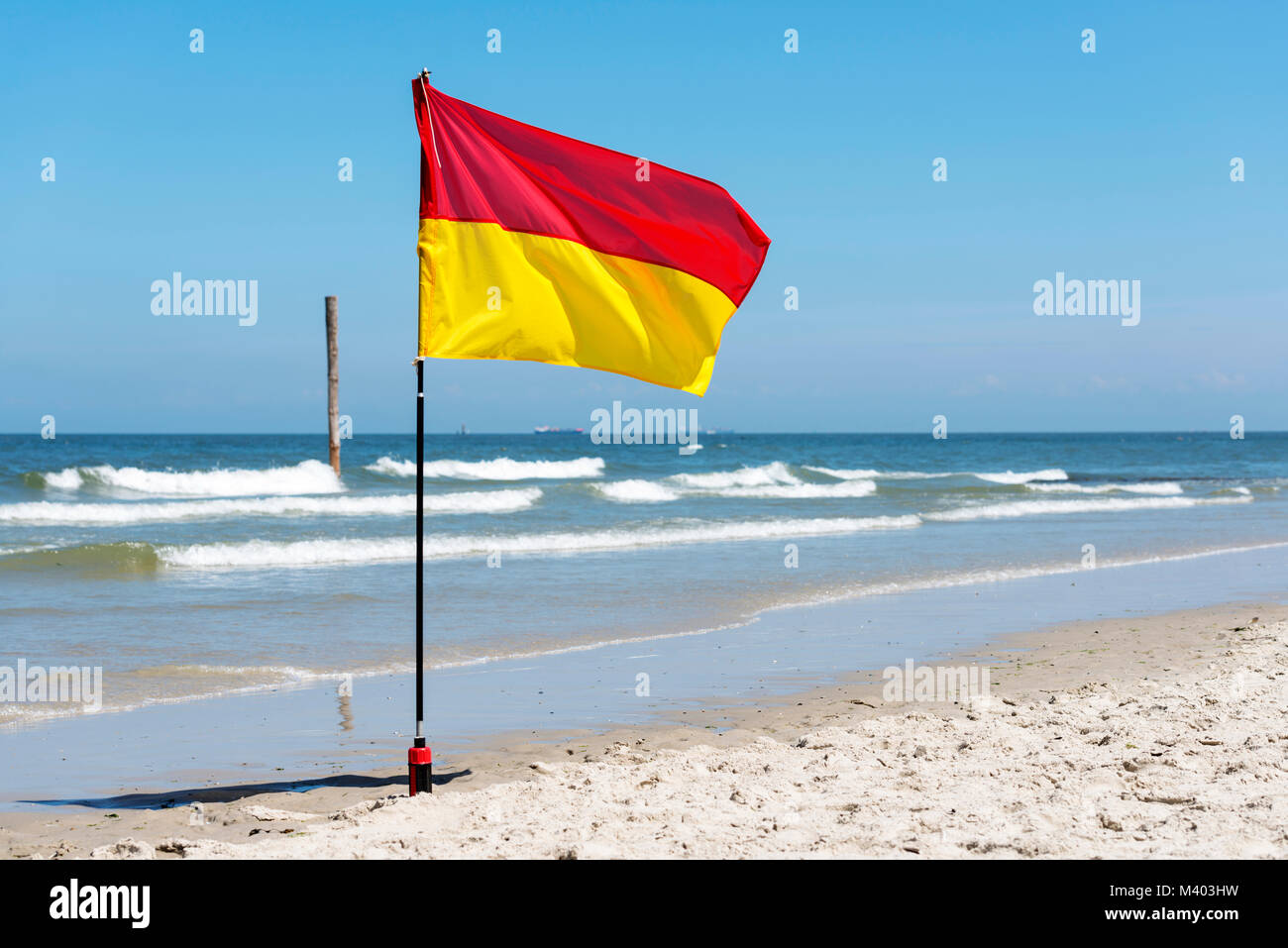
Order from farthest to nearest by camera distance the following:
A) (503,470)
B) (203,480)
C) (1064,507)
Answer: (503,470), (203,480), (1064,507)

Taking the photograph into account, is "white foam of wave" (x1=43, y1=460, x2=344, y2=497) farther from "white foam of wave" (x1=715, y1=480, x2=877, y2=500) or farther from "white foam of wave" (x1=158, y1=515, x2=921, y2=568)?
"white foam of wave" (x1=158, y1=515, x2=921, y2=568)

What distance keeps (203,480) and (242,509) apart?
13643 millimetres

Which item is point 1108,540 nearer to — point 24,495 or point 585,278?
point 585,278

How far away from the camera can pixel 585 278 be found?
590 centimetres

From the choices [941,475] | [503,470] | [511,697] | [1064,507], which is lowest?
[511,697]

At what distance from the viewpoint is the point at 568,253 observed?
231 inches

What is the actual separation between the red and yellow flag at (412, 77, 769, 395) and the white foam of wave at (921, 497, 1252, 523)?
21285mm

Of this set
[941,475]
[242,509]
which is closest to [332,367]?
[242,509]

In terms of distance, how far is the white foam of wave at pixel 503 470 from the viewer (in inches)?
1934

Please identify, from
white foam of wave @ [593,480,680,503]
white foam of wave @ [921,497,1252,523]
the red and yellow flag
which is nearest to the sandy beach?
the red and yellow flag

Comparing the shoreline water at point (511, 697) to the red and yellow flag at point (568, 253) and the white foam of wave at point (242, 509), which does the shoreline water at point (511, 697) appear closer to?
the red and yellow flag at point (568, 253)

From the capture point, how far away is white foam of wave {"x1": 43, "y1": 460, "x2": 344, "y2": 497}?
119 feet

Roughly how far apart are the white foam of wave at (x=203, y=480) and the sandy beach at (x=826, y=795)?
29.6 m

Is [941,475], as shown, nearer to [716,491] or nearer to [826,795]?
[716,491]
